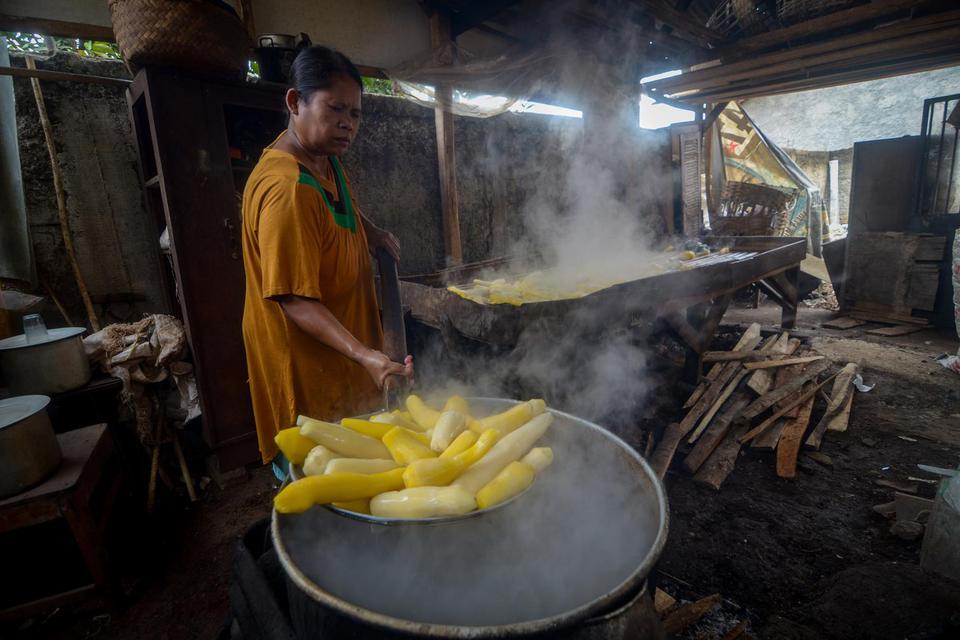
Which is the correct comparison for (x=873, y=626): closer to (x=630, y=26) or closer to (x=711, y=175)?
(x=630, y=26)

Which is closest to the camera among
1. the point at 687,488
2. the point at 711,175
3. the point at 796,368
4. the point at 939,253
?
the point at 687,488

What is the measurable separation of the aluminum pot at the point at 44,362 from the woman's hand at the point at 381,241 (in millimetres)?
2507

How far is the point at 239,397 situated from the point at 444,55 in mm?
4077

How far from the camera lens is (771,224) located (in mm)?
9984

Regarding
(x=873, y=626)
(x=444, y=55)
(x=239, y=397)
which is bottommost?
(x=873, y=626)

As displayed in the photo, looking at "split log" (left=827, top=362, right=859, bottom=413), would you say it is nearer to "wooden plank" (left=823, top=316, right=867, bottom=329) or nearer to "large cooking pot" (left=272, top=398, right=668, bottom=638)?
"wooden plank" (left=823, top=316, right=867, bottom=329)

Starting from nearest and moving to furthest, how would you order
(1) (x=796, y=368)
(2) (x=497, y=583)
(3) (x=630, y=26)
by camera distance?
(2) (x=497, y=583) < (1) (x=796, y=368) < (3) (x=630, y=26)

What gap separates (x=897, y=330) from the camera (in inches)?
296

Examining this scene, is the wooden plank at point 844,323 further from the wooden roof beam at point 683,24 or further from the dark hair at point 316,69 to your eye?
the dark hair at point 316,69

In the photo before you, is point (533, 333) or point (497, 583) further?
point (533, 333)

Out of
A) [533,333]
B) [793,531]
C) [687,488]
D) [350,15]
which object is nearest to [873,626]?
[793,531]

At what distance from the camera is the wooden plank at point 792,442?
3.87 m

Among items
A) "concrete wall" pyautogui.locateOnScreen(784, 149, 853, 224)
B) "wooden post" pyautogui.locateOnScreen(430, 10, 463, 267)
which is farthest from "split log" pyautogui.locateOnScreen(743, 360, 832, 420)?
"concrete wall" pyautogui.locateOnScreen(784, 149, 853, 224)

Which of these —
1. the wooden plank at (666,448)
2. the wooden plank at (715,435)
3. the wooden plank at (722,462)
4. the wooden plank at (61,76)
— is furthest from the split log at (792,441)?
the wooden plank at (61,76)
